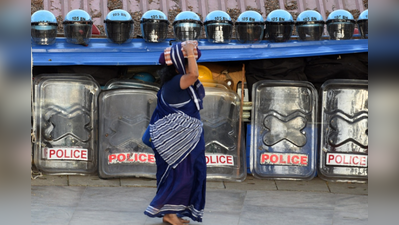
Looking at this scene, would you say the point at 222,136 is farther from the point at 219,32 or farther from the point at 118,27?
the point at 118,27

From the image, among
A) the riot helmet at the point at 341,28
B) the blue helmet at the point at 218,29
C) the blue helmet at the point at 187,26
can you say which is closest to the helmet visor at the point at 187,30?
the blue helmet at the point at 187,26

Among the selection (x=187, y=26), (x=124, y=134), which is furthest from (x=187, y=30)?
(x=124, y=134)

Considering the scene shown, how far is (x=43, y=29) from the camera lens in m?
5.77

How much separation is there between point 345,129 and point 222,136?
1336mm

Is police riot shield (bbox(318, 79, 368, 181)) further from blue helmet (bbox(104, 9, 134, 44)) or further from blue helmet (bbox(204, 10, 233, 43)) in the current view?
blue helmet (bbox(104, 9, 134, 44))

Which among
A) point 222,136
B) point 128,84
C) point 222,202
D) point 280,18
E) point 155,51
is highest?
point 280,18

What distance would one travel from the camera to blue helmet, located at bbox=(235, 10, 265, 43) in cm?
592

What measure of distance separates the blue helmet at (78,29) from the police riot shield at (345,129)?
103 inches

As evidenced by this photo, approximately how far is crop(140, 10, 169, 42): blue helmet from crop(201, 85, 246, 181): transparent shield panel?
0.76 m

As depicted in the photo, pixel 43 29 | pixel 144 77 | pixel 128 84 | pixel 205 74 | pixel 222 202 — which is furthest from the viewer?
pixel 144 77

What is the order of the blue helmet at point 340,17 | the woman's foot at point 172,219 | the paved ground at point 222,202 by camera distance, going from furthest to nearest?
1. the blue helmet at point 340,17
2. the paved ground at point 222,202
3. the woman's foot at point 172,219

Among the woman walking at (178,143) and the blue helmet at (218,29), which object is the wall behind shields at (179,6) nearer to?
the blue helmet at (218,29)

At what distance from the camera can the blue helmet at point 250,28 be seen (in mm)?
5922

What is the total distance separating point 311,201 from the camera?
5219 mm
